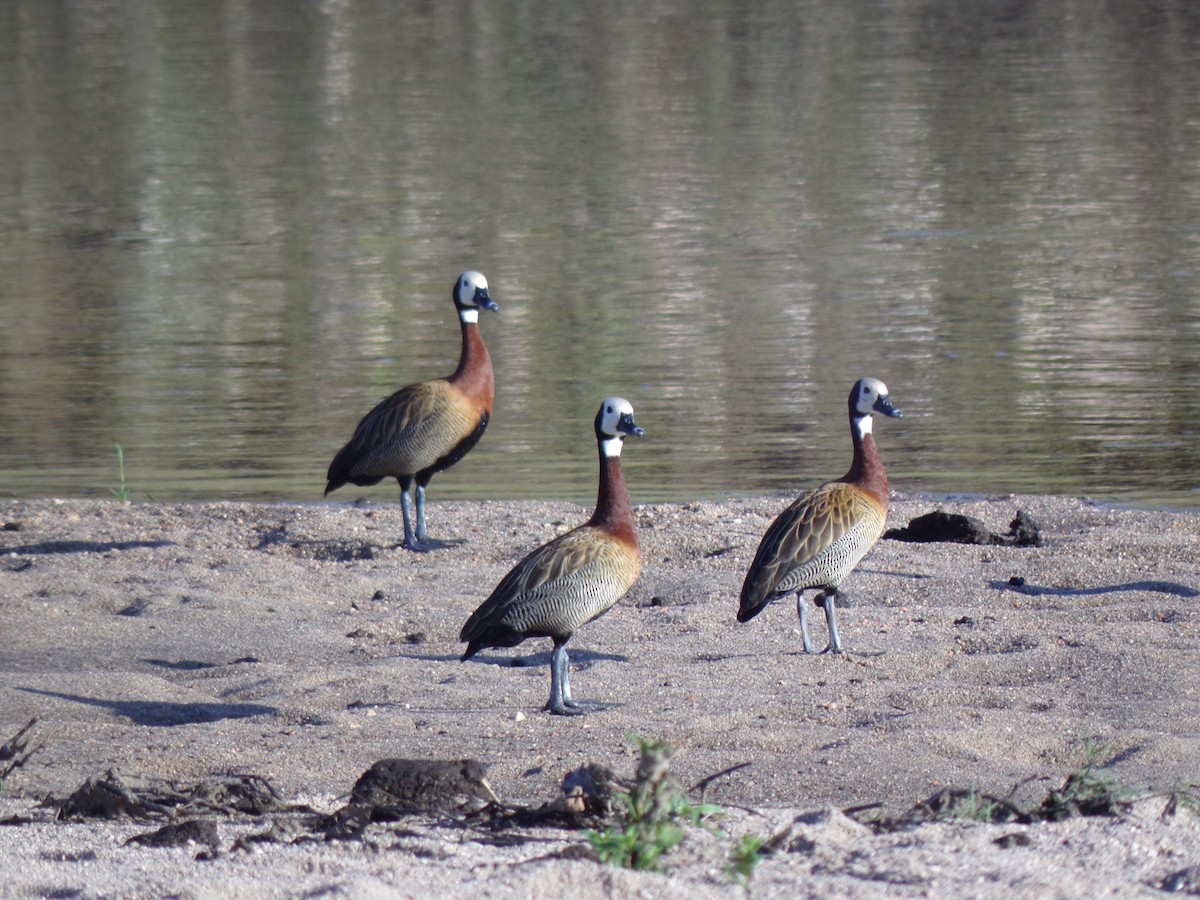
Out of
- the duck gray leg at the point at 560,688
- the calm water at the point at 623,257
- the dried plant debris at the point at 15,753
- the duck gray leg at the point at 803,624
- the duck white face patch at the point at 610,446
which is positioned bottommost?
the calm water at the point at 623,257

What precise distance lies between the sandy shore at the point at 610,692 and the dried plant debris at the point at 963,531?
14 cm

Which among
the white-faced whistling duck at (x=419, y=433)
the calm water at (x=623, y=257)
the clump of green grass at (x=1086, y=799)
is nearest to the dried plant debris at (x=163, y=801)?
the clump of green grass at (x=1086, y=799)

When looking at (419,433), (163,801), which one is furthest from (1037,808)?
(419,433)

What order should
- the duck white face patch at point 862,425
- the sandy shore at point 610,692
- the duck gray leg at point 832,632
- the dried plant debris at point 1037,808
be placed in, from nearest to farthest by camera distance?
the sandy shore at point 610,692
the dried plant debris at point 1037,808
the duck gray leg at point 832,632
the duck white face patch at point 862,425

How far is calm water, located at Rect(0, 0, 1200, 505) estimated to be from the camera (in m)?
13.5

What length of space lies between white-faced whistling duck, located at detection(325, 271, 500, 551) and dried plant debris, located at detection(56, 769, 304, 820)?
465 centimetres

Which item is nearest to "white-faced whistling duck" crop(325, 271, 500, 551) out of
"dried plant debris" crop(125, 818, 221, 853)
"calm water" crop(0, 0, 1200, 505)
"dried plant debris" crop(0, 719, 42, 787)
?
"calm water" crop(0, 0, 1200, 505)

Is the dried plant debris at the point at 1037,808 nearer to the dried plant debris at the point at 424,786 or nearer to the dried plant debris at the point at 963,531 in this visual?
the dried plant debris at the point at 424,786

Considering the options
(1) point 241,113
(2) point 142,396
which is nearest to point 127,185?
(1) point 241,113

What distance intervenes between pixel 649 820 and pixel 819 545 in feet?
11.6

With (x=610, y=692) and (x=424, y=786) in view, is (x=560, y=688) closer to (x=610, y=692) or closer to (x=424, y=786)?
(x=610, y=692)

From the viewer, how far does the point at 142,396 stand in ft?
49.7

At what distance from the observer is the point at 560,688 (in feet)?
24.2

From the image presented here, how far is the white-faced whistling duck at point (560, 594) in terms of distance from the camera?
751 centimetres
